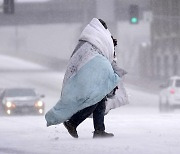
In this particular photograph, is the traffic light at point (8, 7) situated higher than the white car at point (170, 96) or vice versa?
the traffic light at point (8, 7)

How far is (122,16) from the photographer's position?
110 metres

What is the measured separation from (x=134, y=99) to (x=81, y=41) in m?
48.2

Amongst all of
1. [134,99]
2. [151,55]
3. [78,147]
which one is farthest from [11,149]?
[151,55]

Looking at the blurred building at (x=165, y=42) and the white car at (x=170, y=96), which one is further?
the blurred building at (x=165, y=42)

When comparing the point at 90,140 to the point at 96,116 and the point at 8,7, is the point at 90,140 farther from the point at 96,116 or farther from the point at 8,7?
the point at 8,7

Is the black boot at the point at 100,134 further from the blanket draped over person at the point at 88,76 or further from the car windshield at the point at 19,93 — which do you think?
the car windshield at the point at 19,93

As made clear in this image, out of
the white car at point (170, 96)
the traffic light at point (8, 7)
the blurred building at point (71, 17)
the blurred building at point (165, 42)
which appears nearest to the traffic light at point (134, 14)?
the traffic light at point (8, 7)

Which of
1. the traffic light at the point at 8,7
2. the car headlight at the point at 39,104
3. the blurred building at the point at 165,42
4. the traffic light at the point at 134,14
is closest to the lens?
the car headlight at the point at 39,104

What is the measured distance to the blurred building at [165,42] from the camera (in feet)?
271

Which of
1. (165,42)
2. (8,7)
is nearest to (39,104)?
(8,7)

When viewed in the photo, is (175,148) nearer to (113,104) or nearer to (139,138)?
(139,138)

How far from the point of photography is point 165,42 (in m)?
85.4

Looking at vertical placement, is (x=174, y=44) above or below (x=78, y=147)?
below

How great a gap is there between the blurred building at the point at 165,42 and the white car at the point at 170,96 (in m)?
42.4
